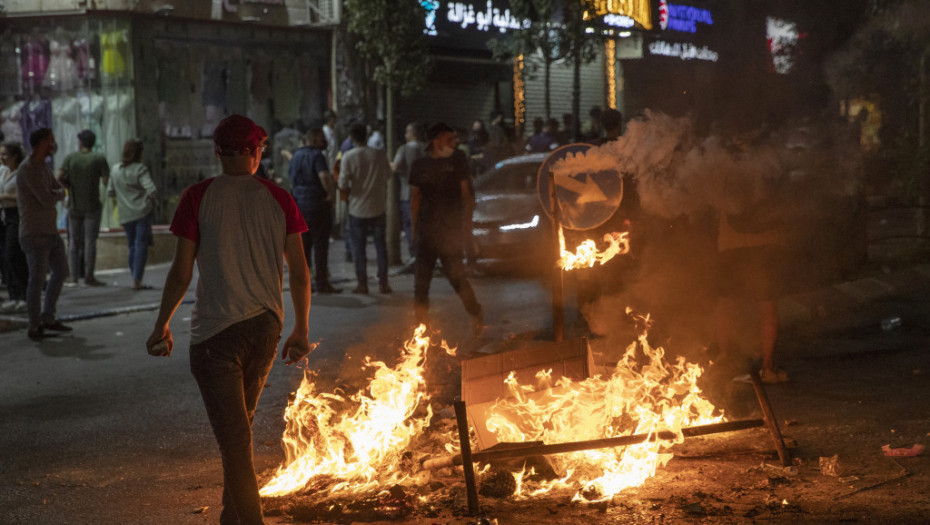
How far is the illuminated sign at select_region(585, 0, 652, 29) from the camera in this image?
56.8 ft

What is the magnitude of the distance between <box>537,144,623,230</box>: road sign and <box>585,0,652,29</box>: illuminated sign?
433 inches

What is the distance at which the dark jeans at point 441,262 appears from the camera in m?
8.57

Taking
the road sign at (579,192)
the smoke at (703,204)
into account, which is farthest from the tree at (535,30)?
the road sign at (579,192)

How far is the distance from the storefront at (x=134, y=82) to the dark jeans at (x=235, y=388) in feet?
42.8

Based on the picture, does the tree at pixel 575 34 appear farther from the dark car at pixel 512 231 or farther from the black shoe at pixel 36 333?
the black shoe at pixel 36 333

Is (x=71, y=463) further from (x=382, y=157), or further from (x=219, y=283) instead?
(x=382, y=157)

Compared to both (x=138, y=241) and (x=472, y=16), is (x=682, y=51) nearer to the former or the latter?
(x=472, y=16)

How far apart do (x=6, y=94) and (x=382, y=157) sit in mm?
7715

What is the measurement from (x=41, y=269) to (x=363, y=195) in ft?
13.4

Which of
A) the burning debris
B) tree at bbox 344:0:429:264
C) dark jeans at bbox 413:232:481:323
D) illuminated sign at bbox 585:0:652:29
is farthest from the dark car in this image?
the burning debris

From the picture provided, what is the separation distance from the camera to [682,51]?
27672 mm

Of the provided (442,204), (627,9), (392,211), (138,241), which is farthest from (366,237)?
(627,9)

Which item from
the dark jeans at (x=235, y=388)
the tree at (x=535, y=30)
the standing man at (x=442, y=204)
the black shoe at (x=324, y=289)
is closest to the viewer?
the dark jeans at (x=235, y=388)

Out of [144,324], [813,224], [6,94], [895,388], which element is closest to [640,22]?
[813,224]
